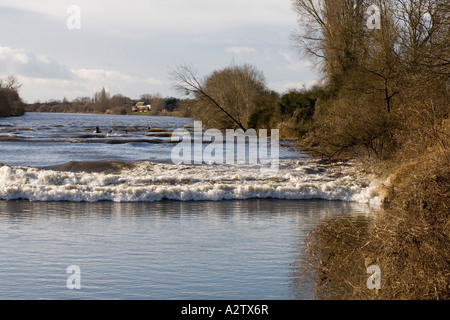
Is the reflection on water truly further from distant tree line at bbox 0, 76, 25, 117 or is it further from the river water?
distant tree line at bbox 0, 76, 25, 117

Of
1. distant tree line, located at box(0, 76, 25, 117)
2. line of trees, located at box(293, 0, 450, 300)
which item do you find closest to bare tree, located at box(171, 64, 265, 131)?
line of trees, located at box(293, 0, 450, 300)

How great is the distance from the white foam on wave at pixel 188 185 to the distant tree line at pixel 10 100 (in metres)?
104

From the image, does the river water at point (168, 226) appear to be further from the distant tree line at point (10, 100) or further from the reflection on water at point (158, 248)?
the distant tree line at point (10, 100)

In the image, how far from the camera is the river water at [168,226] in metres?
A: 9.17

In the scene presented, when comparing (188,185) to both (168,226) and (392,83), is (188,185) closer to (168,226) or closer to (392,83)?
(168,226)

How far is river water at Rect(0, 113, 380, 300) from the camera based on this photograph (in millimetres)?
9172

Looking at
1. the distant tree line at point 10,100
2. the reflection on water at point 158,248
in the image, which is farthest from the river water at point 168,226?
the distant tree line at point 10,100

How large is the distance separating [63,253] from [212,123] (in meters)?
45.2

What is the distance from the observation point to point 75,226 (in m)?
14.1

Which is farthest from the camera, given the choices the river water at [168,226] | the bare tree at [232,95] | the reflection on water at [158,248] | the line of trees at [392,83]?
the bare tree at [232,95]

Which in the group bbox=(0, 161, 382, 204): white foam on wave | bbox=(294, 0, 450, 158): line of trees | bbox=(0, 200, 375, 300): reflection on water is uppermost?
bbox=(294, 0, 450, 158): line of trees

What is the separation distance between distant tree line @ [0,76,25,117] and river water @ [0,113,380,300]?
326 ft
